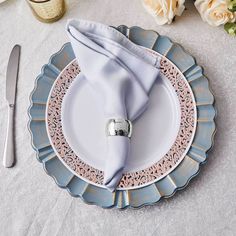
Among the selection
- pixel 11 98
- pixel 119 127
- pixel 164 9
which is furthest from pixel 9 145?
pixel 164 9

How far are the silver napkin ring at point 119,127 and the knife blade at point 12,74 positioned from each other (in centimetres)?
19

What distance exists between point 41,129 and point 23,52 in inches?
7.0

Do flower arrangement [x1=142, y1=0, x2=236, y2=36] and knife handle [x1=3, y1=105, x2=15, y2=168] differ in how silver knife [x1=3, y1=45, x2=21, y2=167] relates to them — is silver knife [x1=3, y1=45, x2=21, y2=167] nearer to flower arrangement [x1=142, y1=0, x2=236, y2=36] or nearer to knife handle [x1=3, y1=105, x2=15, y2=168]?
knife handle [x1=3, y1=105, x2=15, y2=168]

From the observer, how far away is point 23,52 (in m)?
0.72

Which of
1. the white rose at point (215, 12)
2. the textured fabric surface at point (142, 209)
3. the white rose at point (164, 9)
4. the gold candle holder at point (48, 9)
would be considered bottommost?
the textured fabric surface at point (142, 209)

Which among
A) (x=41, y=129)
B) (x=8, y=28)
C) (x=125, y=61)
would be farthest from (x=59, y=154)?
(x=8, y=28)

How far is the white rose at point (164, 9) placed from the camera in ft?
2.16

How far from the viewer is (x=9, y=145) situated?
65 centimetres

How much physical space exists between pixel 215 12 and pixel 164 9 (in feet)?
0.29

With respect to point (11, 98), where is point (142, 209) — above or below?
below

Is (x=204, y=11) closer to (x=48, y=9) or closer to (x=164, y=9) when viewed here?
(x=164, y=9)

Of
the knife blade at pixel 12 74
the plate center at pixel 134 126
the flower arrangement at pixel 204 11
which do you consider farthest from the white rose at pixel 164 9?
the knife blade at pixel 12 74

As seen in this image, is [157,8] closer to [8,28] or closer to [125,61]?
[125,61]

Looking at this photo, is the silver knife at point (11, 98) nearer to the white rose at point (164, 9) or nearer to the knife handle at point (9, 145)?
the knife handle at point (9, 145)
